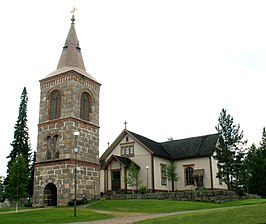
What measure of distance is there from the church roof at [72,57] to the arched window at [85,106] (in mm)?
2206

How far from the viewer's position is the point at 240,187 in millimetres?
38375

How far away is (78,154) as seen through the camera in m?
33.6

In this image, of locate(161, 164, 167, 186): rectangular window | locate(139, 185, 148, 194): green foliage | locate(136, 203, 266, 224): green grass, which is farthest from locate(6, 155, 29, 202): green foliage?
locate(161, 164, 167, 186): rectangular window

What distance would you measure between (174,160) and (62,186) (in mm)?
18498

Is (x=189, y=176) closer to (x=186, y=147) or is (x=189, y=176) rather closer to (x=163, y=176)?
(x=163, y=176)

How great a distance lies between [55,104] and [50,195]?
9.30 meters

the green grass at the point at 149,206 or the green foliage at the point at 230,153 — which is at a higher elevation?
the green foliage at the point at 230,153

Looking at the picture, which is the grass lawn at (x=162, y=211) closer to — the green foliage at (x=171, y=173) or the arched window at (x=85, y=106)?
the arched window at (x=85, y=106)

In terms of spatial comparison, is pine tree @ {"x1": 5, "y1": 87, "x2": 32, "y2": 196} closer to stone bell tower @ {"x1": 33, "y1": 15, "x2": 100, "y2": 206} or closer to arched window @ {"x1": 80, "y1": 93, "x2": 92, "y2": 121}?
stone bell tower @ {"x1": 33, "y1": 15, "x2": 100, "y2": 206}

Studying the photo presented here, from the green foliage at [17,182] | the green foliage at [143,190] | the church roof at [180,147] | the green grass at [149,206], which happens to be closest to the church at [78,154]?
the church roof at [180,147]

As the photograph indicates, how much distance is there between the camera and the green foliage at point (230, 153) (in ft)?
125

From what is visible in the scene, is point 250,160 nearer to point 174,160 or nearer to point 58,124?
point 174,160

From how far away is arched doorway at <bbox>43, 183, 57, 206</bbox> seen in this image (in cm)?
3361

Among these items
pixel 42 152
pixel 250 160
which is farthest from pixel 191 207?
pixel 250 160
